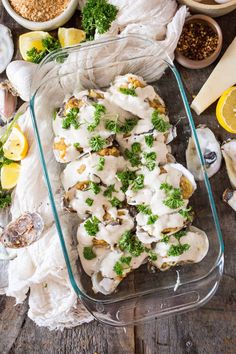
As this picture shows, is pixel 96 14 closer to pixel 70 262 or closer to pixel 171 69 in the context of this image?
pixel 171 69

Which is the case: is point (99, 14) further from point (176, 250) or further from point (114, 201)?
point (176, 250)

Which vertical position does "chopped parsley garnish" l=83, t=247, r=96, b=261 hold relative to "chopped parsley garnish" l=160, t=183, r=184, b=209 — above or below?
Result: below

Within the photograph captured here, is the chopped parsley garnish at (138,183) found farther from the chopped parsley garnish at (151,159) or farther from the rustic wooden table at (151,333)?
the rustic wooden table at (151,333)

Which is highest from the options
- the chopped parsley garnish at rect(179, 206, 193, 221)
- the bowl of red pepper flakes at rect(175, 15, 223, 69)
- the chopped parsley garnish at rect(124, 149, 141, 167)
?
the bowl of red pepper flakes at rect(175, 15, 223, 69)

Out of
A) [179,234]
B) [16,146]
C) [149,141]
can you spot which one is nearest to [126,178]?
[149,141]

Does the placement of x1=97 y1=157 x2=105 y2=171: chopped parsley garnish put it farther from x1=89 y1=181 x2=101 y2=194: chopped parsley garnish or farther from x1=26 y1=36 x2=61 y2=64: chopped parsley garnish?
x1=26 y1=36 x2=61 y2=64: chopped parsley garnish

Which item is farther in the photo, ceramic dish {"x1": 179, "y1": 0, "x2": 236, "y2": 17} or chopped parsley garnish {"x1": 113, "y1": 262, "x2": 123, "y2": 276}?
ceramic dish {"x1": 179, "y1": 0, "x2": 236, "y2": 17}

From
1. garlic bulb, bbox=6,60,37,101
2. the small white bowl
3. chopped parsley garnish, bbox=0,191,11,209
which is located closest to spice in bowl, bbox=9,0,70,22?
the small white bowl
